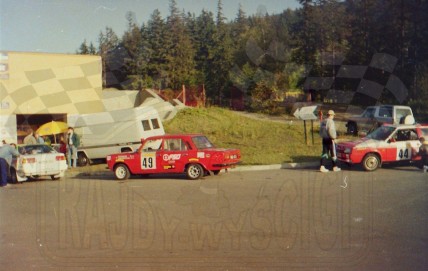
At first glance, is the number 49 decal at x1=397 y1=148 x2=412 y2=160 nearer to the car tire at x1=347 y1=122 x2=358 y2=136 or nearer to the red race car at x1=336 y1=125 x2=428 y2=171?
the red race car at x1=336 y1=125 x2=428 y2=171

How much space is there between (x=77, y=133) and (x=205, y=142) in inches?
356

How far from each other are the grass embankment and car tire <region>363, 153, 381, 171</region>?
2.80 m

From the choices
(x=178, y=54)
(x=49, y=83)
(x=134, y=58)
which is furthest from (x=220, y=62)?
(x=49, y=83)

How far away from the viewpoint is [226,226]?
8.18 meters

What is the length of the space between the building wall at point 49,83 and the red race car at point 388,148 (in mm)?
25153

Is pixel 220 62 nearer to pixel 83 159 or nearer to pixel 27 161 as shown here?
pixel 83 159

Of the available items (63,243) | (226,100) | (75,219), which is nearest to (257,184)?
(75,219)

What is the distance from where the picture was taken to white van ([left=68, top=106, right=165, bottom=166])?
20906 mm

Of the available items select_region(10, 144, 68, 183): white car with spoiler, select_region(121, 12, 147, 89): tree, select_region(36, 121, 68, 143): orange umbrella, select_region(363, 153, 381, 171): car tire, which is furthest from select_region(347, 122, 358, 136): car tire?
select_region(121, 12, 147, 89): tree

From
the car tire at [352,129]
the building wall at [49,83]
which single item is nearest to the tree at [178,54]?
the building wall at [49,83]

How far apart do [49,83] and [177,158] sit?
23.0 m

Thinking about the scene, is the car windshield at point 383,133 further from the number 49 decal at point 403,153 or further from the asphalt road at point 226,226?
the asphalt road at point 226,226

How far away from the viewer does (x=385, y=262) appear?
6016mm

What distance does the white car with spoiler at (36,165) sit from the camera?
1600cm
